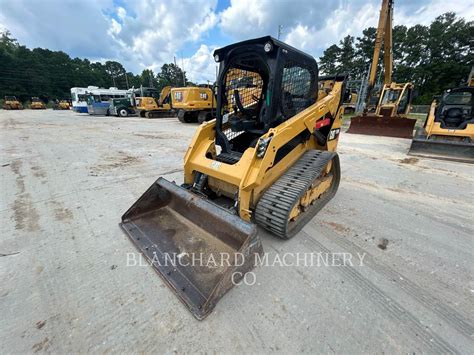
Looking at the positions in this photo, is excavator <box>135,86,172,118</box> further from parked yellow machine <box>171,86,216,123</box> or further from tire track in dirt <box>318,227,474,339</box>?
tire track in dirt <box>318,227,474,339</box>

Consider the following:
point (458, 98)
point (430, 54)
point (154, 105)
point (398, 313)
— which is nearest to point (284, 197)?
point (398, 313)

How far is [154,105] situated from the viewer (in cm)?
1894

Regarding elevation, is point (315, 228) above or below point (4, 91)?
Answer: below

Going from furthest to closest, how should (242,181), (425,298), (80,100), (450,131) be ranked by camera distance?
(80,100), (450,131), (242,181), (425,298)

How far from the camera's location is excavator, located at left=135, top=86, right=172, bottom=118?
18609 millimetres

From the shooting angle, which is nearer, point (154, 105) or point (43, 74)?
point (154, 105)

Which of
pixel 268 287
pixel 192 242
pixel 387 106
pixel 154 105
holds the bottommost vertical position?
pixel 268 287

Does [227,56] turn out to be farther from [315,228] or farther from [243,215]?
[315,228]

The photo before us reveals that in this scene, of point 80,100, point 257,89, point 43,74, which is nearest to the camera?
point 257,89

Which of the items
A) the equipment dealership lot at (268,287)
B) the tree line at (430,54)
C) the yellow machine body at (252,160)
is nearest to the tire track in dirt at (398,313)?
the equipment dealership lot at (268,287)

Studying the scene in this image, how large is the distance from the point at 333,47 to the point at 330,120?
54678 mm

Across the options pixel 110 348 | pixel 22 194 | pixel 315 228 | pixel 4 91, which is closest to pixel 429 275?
pixel 315 228

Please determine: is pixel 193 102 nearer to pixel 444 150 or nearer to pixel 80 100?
pixel 444 150

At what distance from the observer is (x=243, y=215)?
7.27 feet
